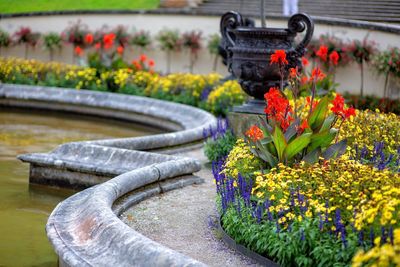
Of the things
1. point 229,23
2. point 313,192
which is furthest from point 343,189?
point 229,23

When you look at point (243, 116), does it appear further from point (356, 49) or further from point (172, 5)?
point (172, 5)

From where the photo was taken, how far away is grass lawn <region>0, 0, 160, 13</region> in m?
25.1

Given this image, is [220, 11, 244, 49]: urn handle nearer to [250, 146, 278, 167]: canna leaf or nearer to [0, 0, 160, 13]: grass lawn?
[250, 146, 278, 167]: canna leaf

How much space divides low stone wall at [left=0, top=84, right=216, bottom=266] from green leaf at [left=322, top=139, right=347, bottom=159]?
185cm

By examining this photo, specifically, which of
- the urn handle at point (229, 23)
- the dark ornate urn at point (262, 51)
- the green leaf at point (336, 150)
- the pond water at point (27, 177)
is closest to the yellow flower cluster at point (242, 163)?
the green leaf at point (336, 150)

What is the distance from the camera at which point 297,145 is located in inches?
266

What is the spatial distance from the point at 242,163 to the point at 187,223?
2.43 feet

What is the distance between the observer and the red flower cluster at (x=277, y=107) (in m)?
6.82

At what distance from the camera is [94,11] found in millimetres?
22203

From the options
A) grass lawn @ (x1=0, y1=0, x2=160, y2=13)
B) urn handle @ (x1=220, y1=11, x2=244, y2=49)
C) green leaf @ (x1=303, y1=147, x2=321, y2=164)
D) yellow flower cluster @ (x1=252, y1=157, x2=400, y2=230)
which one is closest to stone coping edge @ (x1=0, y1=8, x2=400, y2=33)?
grass lawn @ (x1=0, y1=0, x2=160, y2=13)

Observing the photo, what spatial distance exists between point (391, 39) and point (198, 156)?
21.6ft

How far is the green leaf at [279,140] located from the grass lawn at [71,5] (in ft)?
60.9

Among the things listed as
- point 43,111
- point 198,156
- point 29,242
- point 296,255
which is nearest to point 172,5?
point 43,111

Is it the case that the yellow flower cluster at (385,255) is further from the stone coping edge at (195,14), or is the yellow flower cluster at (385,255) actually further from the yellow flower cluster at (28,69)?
the yellow flower cluster at (28,69)
